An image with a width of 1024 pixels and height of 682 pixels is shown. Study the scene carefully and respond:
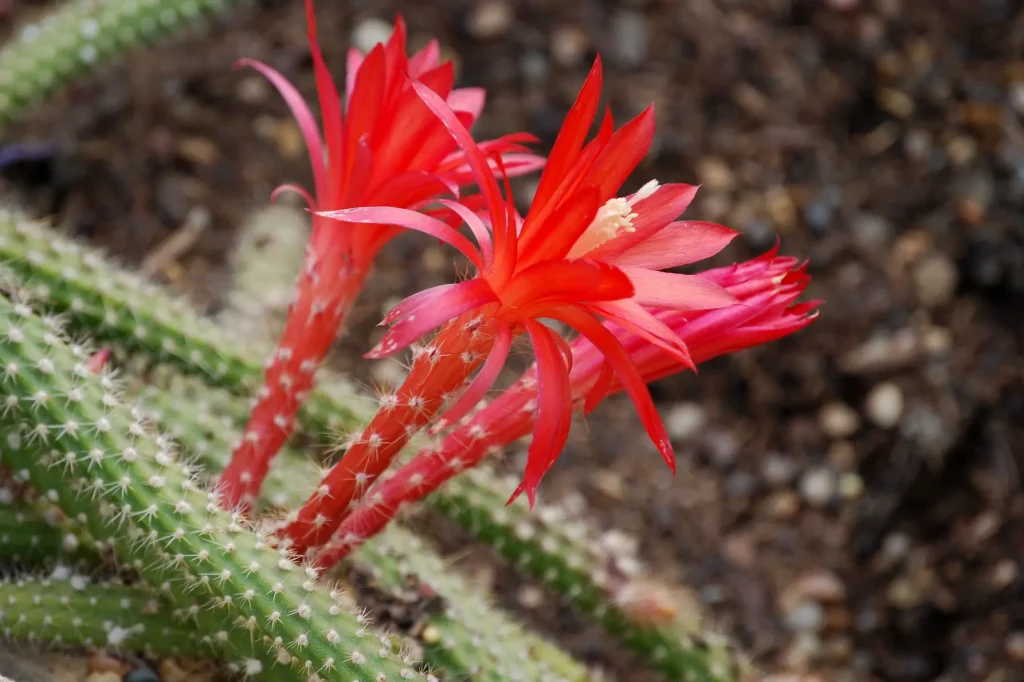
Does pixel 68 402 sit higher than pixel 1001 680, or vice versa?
pixel 68 402

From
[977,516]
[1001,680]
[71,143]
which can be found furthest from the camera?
[71,143]

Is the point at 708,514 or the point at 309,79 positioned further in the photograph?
the point at 309,79

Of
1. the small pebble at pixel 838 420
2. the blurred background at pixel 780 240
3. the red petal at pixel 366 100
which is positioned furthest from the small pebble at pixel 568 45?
the red petal at pixel 366 100

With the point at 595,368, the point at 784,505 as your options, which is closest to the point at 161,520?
the point at 595,368

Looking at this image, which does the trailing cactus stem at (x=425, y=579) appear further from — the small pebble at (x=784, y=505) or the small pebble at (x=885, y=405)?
the small pebble at (x=885, y=405)

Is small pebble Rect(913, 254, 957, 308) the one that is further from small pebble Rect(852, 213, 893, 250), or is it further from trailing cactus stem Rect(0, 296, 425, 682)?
trailing cactus stem Rect(0, 296, 425, 682)

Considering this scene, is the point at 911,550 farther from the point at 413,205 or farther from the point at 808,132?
the point at 413,205

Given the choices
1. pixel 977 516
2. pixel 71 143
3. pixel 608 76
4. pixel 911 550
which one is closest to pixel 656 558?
pixel 911 550

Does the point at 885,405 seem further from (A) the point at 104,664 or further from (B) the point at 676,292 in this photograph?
(A) the point at 104,664

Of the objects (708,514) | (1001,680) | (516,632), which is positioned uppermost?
(516,632)
